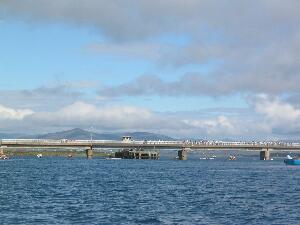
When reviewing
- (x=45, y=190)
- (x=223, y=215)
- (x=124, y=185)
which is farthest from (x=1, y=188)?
(x=223, y=215)

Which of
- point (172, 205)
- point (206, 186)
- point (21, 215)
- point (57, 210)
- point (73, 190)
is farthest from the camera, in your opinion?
point (206, 186)

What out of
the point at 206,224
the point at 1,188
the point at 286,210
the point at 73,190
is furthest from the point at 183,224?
the point at 1,188

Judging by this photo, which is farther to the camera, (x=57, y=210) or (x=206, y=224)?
(x=57, y=210)

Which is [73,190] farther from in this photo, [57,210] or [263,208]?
[263,208]

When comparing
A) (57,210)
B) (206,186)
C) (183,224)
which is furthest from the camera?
(206,186)

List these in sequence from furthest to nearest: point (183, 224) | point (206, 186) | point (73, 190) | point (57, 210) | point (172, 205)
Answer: point (206, 186), point (73, 190), point (172, 205), point (57, 210), point (183, 224)

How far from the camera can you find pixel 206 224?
52750 mm

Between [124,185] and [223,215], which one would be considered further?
[124,185]

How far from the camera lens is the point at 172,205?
66.6m

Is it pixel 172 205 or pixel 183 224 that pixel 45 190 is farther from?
pixel 183 224

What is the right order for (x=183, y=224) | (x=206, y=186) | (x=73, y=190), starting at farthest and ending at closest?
1. (x=206, y=186)
2. (x=73, y=190)
3. (x=183, y=224)

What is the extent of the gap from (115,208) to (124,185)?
1338 inches

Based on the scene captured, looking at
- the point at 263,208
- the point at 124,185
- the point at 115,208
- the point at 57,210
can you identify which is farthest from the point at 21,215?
the point at 124,185

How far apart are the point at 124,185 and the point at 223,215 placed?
40235mm
